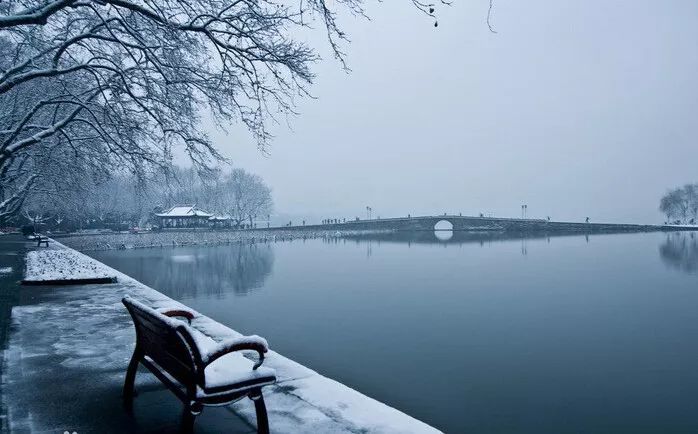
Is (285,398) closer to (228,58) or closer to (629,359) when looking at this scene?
(228,58)

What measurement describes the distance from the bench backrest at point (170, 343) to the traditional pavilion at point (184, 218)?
3298 inches

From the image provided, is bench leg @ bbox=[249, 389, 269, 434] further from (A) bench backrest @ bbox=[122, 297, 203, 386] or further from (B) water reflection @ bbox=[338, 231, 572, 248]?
(B) water reflection @ bbox=[338, 231, 572, 248]

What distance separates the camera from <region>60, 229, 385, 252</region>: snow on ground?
53.6 metres

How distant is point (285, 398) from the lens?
18.5 ft

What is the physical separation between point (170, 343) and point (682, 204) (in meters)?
137

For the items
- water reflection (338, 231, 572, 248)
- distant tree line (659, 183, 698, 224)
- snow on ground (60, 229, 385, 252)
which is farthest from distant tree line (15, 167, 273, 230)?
distant tree line (659, 183, 698, 224)

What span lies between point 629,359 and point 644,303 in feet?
31.4

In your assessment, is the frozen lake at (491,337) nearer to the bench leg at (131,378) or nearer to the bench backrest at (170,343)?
the bench leg at (131,378)

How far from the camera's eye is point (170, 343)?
4.24m

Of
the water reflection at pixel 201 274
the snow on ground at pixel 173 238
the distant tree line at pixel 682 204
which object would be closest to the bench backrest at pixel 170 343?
the water reflection at pixel 201 274

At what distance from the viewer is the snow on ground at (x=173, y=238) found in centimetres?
5365

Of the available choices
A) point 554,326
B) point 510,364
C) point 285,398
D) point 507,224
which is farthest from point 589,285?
point 507,224

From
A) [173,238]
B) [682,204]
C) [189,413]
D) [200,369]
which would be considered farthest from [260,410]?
[682,204]

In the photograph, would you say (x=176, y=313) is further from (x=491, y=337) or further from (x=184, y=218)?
(x=184, y=218)
